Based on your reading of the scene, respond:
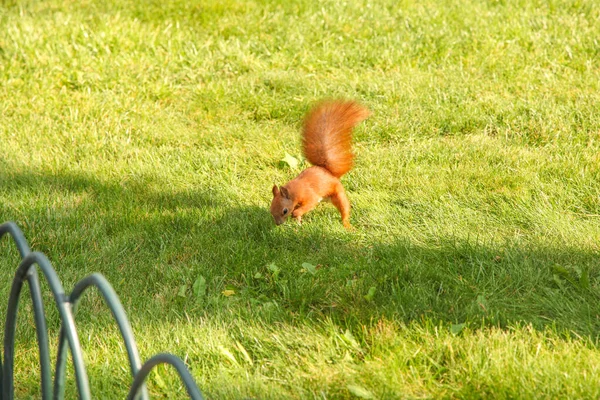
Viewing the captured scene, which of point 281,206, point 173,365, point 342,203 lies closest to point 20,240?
point 173,365

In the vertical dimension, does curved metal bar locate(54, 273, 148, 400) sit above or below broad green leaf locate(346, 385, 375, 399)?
above

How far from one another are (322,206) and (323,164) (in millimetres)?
254

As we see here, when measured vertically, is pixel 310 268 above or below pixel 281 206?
below

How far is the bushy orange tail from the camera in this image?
397cm

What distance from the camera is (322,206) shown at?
4109mm

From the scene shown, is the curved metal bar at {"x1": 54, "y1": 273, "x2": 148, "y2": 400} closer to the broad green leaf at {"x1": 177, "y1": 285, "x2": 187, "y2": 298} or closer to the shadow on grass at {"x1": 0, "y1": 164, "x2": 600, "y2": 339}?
the shadow on grass at {"x1": 0, "y1": 164, "x2": 600, "y2": 339}

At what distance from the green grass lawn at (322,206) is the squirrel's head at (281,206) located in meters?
0.09

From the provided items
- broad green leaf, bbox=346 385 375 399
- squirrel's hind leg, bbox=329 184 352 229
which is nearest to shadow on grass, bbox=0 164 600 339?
squirrel's hind leg, bbox=329 184 352 229

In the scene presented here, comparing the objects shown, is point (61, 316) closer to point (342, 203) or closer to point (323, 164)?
point (342, 203)

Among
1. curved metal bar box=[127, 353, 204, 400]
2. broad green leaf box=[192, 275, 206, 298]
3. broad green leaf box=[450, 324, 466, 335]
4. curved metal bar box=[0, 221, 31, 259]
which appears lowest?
broad green leaf box=[450, 324, 466, 335]

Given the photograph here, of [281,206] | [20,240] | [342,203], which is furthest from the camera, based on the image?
[342,203]

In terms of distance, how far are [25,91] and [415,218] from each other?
126 inches

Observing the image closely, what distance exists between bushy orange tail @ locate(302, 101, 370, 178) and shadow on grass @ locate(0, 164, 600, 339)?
333 millimetres

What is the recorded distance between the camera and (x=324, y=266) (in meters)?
3.37
